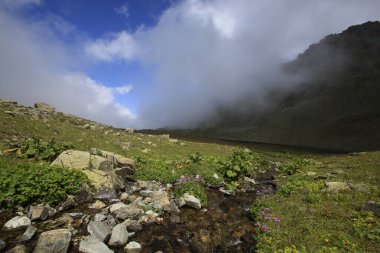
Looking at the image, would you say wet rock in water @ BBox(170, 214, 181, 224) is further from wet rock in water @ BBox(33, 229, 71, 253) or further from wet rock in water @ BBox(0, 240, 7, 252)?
wet rock in water @ BBox(0, 240, 7, 252)

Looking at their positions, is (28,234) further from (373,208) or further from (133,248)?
(373,208)

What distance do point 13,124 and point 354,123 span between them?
670ft

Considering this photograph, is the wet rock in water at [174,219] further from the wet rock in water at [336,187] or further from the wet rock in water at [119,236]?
the wet rock in water at [336,187]

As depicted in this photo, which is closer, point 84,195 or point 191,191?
point 84,195

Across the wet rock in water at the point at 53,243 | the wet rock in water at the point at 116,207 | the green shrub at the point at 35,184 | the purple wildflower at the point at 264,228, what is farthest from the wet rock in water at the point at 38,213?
the purple wildflower at the point at 264,228

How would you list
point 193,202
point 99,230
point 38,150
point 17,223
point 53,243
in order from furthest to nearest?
point 38,150 → point 193,202 → point 17,223 → point 99,230 → point 53,243

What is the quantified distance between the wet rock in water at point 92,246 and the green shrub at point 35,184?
503 centimetres

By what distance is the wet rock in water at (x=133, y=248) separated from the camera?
1166 centimetres

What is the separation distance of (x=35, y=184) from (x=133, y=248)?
7174mm

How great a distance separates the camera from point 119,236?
1216cm

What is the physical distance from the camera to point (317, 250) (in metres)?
11.4

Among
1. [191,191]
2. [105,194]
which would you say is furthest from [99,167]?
[191,191]

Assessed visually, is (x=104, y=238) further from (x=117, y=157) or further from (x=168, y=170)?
(x=168, y=170)

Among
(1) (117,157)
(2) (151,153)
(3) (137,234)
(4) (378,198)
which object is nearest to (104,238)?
(3) (137,234)
